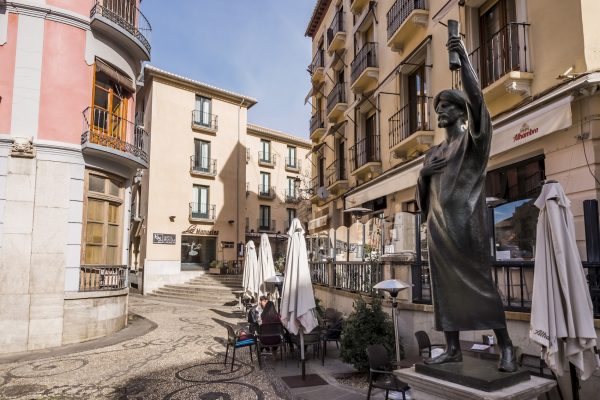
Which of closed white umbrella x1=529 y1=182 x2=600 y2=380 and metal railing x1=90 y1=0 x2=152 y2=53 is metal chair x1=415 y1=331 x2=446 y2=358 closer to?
closed white umbrella x1=529 y1=182 x2=600 y2=380

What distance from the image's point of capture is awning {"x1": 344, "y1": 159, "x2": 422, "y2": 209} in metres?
11.3

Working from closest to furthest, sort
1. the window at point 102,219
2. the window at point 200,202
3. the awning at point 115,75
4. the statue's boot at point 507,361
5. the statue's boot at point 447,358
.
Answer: the statue's boot at point 507,361, the statue's boot at point 447,358, the window at point 102,219, the awning at point 115,75, the window at point 200,202

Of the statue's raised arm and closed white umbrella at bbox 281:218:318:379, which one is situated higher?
the statue's raised arm

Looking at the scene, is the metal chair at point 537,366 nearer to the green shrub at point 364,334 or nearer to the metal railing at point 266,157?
the green shrub at point 364,334

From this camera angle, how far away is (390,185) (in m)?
12.5

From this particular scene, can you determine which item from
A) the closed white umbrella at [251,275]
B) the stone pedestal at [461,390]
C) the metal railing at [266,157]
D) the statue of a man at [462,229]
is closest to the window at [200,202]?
the metal railing at [266,157]

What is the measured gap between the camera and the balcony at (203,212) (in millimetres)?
26864

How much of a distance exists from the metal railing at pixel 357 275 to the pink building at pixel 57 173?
614 centimetres

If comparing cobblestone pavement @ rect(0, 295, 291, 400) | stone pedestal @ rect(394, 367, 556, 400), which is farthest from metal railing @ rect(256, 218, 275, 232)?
stone pedestal @ rect(394, 367, 556, 400)

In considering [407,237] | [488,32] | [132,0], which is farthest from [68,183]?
[488,32]

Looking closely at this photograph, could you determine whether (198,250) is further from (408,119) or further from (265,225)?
(408,119)

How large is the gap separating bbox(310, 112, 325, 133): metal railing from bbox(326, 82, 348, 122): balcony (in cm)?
235

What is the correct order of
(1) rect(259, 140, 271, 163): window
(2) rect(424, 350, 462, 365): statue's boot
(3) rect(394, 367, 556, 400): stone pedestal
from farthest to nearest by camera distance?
1. (1) rect(259, 140, 271, 163): window
2. (2) rect(424, 350, 462, 365): statue's boot
3. (3) rect(394, 367, 556, 400): stone pedestal

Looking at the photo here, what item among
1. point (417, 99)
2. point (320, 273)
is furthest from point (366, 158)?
point (320, 273)
